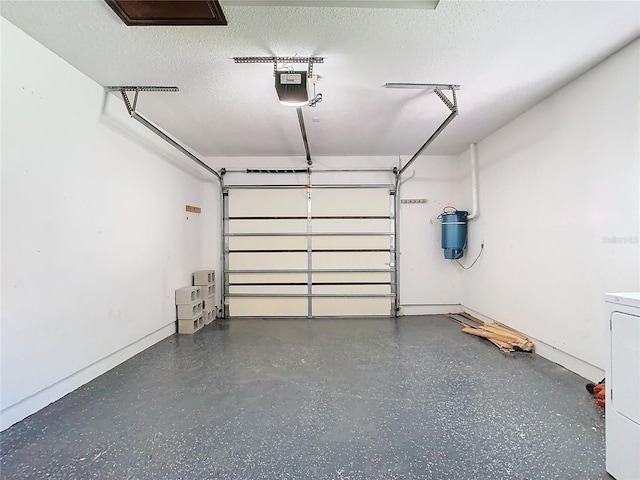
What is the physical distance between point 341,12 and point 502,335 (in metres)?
3.57

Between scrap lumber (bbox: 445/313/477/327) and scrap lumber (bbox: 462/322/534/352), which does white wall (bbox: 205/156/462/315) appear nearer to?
scrap lumber (bbox: 445/313/477/327)

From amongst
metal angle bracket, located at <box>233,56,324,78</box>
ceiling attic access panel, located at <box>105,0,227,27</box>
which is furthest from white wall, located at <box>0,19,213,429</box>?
metal angle bracket, located at <box>233,56,324,78</box>

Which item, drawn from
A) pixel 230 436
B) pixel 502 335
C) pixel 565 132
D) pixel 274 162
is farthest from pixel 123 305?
pixel 565 132

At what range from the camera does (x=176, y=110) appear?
10.3 ft

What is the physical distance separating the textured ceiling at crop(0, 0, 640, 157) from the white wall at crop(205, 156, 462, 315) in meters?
1.51

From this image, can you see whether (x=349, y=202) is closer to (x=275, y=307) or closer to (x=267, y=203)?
(x=267, y=203)

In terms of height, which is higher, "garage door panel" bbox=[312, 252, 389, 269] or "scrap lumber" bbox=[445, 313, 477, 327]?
"garage door panel" bbox=[312, 252, 389, 269]

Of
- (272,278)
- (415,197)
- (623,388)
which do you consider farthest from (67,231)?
(415,197)

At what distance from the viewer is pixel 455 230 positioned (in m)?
4.36

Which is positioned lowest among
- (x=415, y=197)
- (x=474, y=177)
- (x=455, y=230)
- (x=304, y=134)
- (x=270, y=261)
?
(x=270, y=261)

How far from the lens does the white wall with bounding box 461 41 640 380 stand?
216cm

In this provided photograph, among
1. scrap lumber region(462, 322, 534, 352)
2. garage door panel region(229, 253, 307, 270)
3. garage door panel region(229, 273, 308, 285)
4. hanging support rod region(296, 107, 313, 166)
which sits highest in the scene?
hanging support rod region(296, 107, 313, 166)

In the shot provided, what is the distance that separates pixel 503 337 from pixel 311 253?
9.35 feet

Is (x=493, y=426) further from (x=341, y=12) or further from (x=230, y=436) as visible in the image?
(x=341, y=12)
